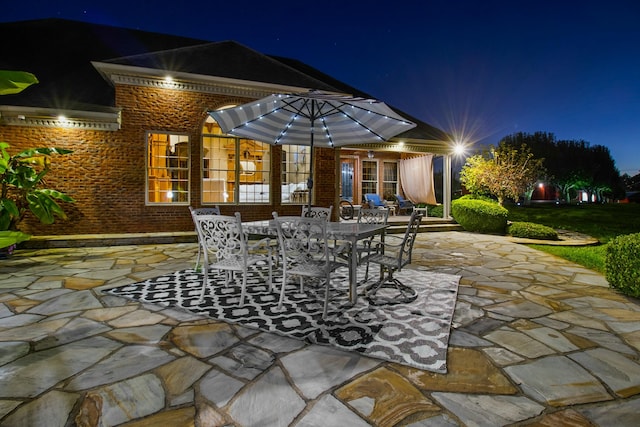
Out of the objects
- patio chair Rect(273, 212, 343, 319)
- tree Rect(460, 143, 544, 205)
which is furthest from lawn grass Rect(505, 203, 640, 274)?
patio chair Rect(273, 212, 343, 319)

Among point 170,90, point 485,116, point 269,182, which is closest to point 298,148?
point 269,182

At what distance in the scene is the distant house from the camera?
28.3 feet

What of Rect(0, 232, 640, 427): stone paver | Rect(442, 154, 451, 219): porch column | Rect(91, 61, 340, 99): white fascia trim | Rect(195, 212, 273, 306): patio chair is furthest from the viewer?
Rect(442, 154, 451, 219): porch column

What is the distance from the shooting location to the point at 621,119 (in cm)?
5966

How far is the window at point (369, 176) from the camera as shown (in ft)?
55.1

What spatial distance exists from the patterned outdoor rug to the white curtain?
1068 centimetres

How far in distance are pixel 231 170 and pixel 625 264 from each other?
9.06 m

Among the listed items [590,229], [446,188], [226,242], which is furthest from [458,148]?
[226,242]

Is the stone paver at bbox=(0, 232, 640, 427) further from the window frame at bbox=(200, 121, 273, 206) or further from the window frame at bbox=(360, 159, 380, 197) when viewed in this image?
the window frame at bbox=(360, 159, 380, 197)

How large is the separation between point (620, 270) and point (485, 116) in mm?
64126

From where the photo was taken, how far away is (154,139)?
Result: 9.64m

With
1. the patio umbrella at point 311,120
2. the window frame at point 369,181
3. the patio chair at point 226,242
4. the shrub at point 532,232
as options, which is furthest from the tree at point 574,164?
the patio chair at point 226,242

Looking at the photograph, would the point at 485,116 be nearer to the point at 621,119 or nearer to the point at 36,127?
the point at 621,119

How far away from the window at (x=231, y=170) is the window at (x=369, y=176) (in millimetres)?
7282
